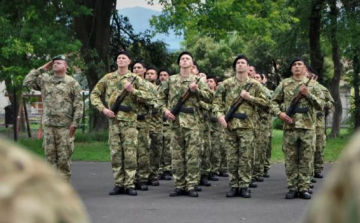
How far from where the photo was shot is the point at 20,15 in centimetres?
1905

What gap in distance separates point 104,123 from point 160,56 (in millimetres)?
4322

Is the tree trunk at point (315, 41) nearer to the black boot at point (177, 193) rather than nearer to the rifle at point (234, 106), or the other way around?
the rifle at point (234, 106)

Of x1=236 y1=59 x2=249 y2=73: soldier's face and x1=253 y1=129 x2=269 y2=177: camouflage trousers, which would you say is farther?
x1=253 y1=129 x2=269 y2=177: camouflage trousers

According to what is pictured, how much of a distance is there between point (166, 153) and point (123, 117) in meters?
3.73

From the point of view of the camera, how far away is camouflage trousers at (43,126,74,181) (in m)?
11.0

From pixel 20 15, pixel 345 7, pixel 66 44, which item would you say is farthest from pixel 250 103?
pixel 345 7

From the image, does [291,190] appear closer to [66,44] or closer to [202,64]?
[66,44]

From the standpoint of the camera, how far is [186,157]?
11836 millimetres

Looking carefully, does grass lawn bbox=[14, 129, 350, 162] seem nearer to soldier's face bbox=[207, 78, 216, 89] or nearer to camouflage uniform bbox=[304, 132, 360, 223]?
soldier's face bbox=[207, 78, 216, 89]

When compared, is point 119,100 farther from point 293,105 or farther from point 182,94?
point 293,105

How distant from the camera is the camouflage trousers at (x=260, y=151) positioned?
47.3 feet

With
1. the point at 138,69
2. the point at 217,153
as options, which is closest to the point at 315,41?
the point at 217,153

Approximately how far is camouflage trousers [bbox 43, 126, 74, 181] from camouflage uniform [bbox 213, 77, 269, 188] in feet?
7.10

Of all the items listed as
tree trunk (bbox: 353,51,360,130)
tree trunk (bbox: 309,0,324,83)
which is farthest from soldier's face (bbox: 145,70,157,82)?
tree trunk (bbox: 353,51,360,130)
